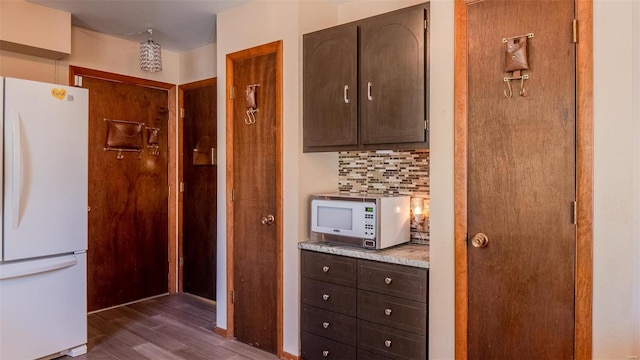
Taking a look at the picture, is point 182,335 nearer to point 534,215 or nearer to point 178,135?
point 178,135

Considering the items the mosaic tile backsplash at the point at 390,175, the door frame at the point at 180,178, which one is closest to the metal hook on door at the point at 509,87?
the mosaic tile backsplash at the point at 390,175

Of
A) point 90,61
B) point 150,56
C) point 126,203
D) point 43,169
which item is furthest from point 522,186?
point 90,61

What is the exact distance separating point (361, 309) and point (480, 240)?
82 centimetres

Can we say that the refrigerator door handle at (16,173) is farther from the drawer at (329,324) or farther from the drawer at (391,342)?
the drawer at (391,342)

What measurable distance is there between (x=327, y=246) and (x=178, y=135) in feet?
8.11

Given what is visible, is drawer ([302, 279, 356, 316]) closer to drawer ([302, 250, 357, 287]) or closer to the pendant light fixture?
drawer ([302, 250, 357, 287])

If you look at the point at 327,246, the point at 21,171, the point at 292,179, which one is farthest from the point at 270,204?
the point at 21,171

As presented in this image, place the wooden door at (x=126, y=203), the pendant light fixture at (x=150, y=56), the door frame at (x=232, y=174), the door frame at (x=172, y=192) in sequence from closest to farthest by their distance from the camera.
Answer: the door frame at (x=232, y=174) < the pendant light fixture at (x=150, y=56) < the wooden door at (x=126, y=203) < the door frame at (x=172, y=192)

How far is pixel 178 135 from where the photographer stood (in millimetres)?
4340

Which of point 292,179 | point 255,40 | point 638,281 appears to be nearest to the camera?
point 638,281

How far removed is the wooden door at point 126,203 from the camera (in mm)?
3736

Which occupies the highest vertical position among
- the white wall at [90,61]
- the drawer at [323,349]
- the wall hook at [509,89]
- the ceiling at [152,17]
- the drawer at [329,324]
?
the ceiling at [152,17]

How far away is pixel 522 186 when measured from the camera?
1886 mm

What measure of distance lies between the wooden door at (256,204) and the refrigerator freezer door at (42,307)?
1076mm
